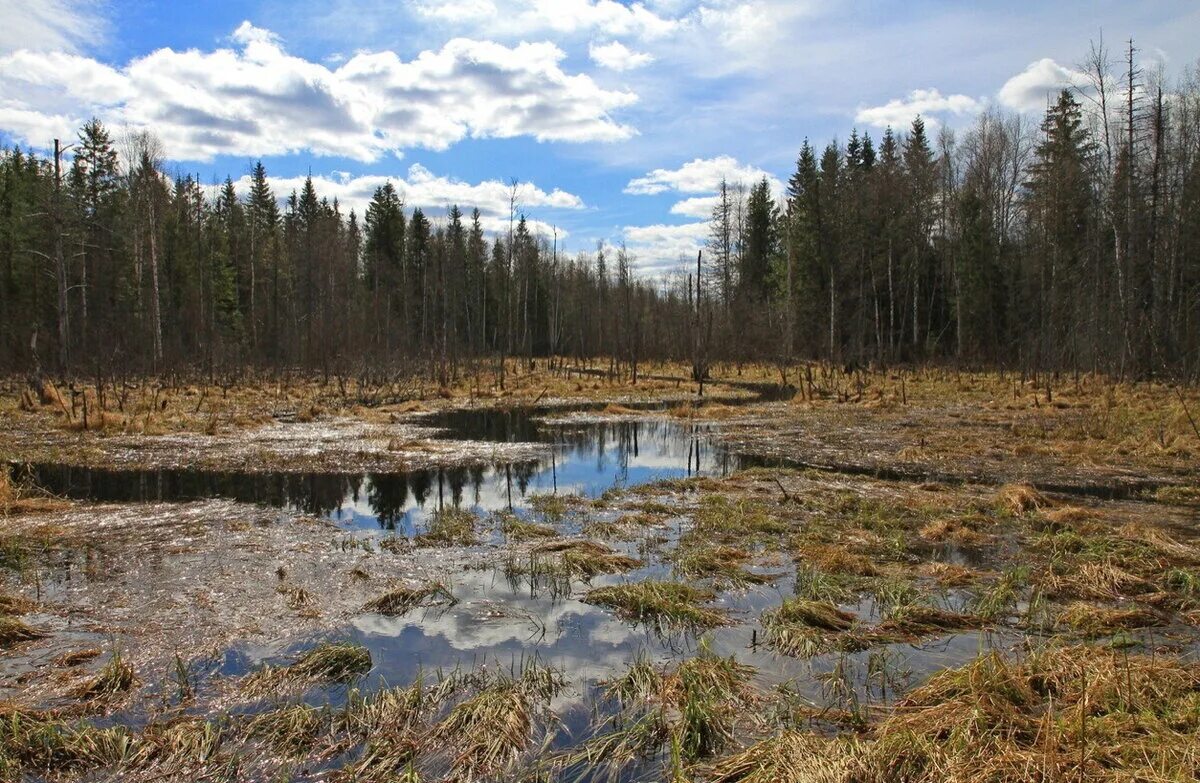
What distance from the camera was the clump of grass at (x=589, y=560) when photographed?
8.30m

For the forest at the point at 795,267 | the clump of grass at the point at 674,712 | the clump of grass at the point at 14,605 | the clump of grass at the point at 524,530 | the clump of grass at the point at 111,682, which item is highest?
the forest at the point at 795,267

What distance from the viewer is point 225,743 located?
4516 millimetres

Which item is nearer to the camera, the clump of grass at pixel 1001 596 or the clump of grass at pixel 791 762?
the clump of grass at pixel 791 762

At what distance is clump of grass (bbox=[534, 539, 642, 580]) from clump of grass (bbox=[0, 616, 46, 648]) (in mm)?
4913

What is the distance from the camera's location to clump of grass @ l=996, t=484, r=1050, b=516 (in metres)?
10.5

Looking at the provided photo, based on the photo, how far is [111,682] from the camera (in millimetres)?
5121

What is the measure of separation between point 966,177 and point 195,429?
49.1 metres

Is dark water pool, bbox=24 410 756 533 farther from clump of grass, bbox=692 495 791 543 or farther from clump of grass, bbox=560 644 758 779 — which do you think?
clump of grass, bbox=560 644 758 779

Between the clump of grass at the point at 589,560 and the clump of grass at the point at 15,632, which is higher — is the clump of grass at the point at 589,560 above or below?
below

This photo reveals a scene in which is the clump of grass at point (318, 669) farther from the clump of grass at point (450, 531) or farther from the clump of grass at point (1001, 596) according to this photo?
the clump of grass at point (1001, 596)

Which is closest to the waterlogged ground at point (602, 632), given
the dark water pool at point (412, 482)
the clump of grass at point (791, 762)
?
the clump of grass at point (791, 762)

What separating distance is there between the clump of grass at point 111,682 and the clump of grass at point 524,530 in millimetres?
5053

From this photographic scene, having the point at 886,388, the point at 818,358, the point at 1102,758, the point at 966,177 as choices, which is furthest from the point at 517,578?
the point at 966,177

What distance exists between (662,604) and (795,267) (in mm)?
44603
